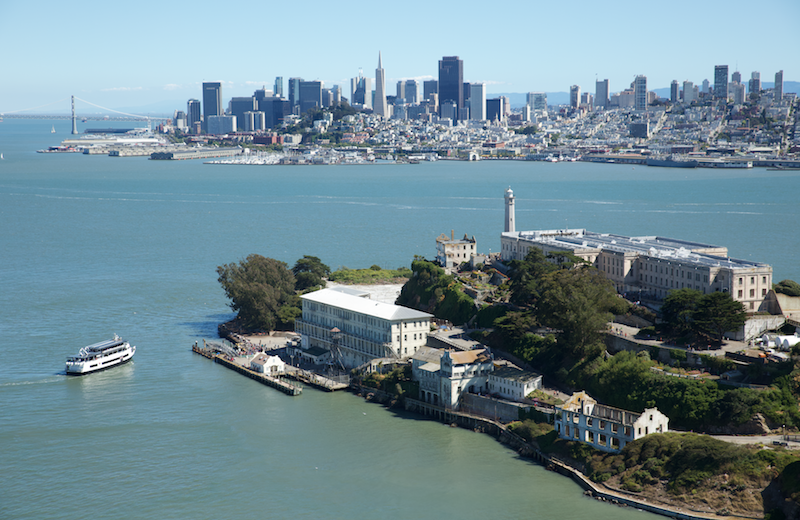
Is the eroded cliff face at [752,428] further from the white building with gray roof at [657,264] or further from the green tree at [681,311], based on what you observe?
the white building with gray roof at [657,264]

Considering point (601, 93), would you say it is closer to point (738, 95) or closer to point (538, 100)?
point (538, 100)

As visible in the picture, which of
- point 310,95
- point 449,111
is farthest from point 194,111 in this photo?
point 449,111

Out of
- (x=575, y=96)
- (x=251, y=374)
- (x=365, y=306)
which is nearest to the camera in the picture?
(x=251, y=374)

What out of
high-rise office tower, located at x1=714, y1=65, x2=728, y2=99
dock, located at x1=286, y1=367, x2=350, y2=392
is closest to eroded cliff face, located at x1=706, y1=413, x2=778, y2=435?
dock, located at x1=286, y1=367, x2=350, y2=392

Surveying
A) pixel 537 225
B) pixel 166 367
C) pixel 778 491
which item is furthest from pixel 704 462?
pixel 537 225

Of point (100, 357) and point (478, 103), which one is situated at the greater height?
point (478, 103)

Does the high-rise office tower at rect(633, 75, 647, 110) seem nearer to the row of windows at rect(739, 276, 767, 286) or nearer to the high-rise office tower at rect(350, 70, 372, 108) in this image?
the high-rise office tower at rect(350, 70, 372, 108)
